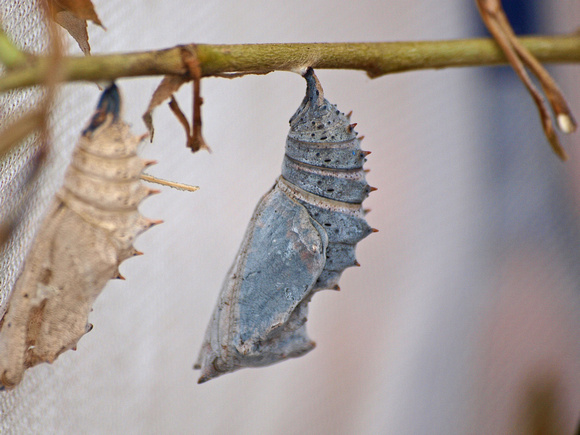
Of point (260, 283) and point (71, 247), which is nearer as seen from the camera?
point (71, 247)

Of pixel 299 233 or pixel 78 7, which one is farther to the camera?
pixel 299 233

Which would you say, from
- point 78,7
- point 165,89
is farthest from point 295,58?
point 78,7

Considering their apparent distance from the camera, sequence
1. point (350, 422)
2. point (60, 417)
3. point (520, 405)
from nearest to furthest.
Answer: point (60, 417), point (350, 422), point (520, 405)

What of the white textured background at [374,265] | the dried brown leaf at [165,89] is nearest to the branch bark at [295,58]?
the dried brown leaf at [165,89]

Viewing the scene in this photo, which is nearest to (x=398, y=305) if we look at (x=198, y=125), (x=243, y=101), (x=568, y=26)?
(x=243, y=101)

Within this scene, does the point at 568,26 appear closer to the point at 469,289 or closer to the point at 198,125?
the point at 469,289

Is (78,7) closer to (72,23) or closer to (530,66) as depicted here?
(72,23)

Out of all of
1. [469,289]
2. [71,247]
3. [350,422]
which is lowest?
[350,422]
